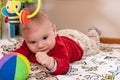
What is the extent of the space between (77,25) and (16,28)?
1.54 ft

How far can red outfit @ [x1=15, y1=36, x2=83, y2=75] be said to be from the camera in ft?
3.02

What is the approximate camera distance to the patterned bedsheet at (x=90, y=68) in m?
0.90

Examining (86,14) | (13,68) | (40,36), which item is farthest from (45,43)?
(86,14)

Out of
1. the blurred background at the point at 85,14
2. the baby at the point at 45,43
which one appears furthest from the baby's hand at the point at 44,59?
the blurred background at the point at 85,14

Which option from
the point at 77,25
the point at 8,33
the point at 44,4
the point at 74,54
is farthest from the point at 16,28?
the point at 74,54

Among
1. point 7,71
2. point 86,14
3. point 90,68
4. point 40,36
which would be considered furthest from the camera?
point 86,14

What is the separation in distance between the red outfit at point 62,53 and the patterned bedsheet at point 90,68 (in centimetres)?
3

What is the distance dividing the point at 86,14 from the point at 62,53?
0.86 m

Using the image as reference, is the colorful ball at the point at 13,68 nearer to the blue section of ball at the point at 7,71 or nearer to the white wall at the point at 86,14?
the blue section of ball at the point at 7,71

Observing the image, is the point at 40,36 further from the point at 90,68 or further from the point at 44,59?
the point at 90,68

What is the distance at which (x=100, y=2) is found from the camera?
1.73 metres

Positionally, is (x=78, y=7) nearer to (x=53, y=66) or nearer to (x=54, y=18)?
(x=54, y=18)

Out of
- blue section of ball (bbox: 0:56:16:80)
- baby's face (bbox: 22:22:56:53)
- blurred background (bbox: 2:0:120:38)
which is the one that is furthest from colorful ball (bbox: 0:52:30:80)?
blurred background (bbox: 2:0:120:38)

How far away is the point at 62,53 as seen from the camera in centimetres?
99
